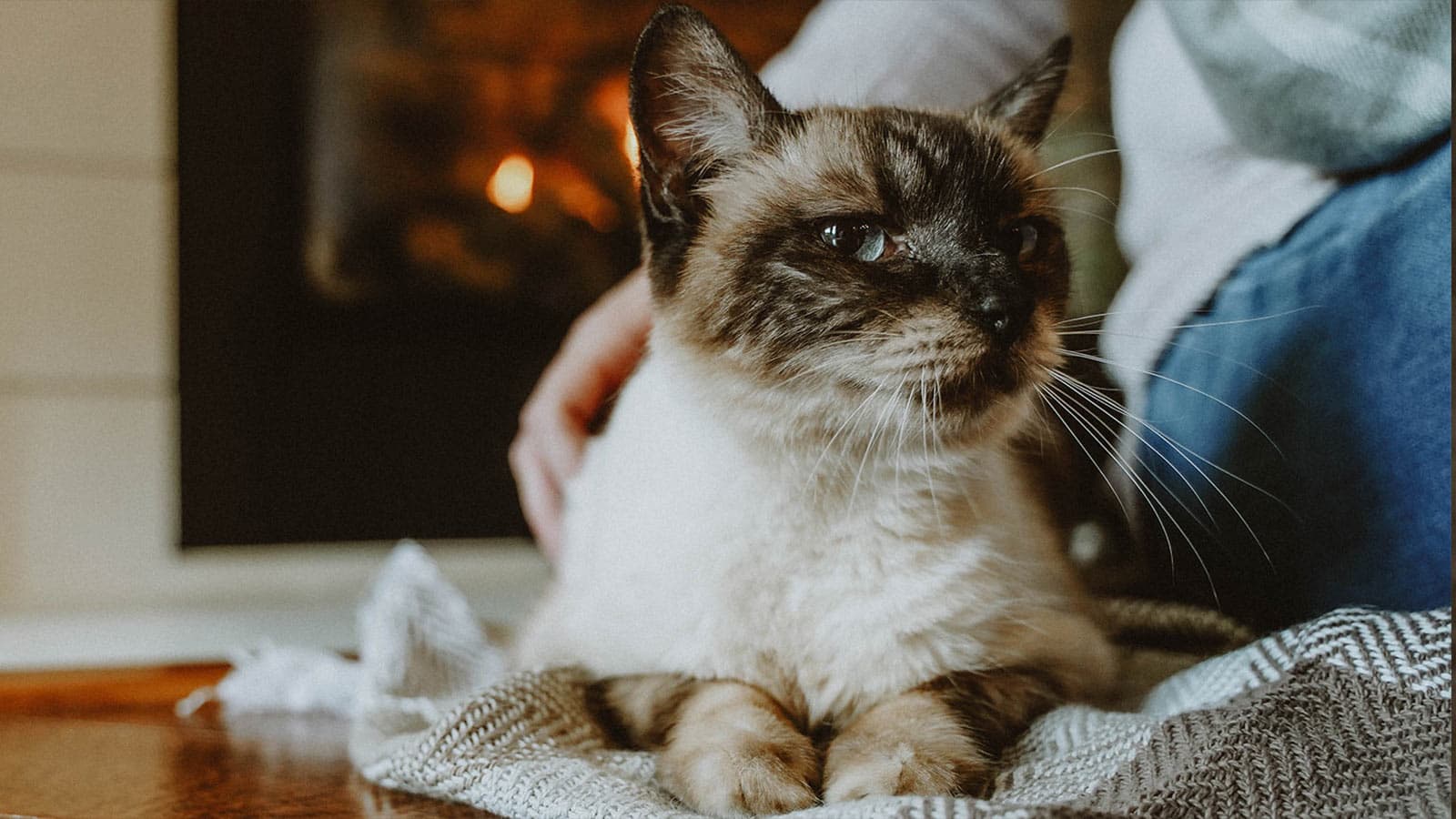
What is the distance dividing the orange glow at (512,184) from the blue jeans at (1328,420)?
5.53 ft

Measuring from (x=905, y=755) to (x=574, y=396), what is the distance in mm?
693

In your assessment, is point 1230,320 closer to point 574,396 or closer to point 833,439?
point 833,439

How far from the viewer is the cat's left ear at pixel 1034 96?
35.1 inches

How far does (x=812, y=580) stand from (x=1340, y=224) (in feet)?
1.80

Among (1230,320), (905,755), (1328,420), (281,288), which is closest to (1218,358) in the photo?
(1230,320)

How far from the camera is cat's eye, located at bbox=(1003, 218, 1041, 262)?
794 mm

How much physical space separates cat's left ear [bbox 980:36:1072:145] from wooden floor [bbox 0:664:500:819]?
729 millimetres

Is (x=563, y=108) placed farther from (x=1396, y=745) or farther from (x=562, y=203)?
(x=1396, y=745)

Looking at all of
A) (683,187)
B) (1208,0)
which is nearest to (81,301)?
(683,187)

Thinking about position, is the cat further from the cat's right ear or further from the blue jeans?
the blue jeans

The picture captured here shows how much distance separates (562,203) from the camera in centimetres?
237

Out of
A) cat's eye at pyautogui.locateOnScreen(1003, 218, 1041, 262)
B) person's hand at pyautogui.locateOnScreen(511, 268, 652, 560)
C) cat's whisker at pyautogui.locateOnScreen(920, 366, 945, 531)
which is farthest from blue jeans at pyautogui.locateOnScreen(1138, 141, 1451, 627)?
person's hand at pyautogui.locateOnScreen(511, 268, 652, 560)

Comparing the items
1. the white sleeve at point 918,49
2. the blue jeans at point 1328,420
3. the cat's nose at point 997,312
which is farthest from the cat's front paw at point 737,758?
the white sleeve at point 918,49

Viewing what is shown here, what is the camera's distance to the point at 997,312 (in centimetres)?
67
